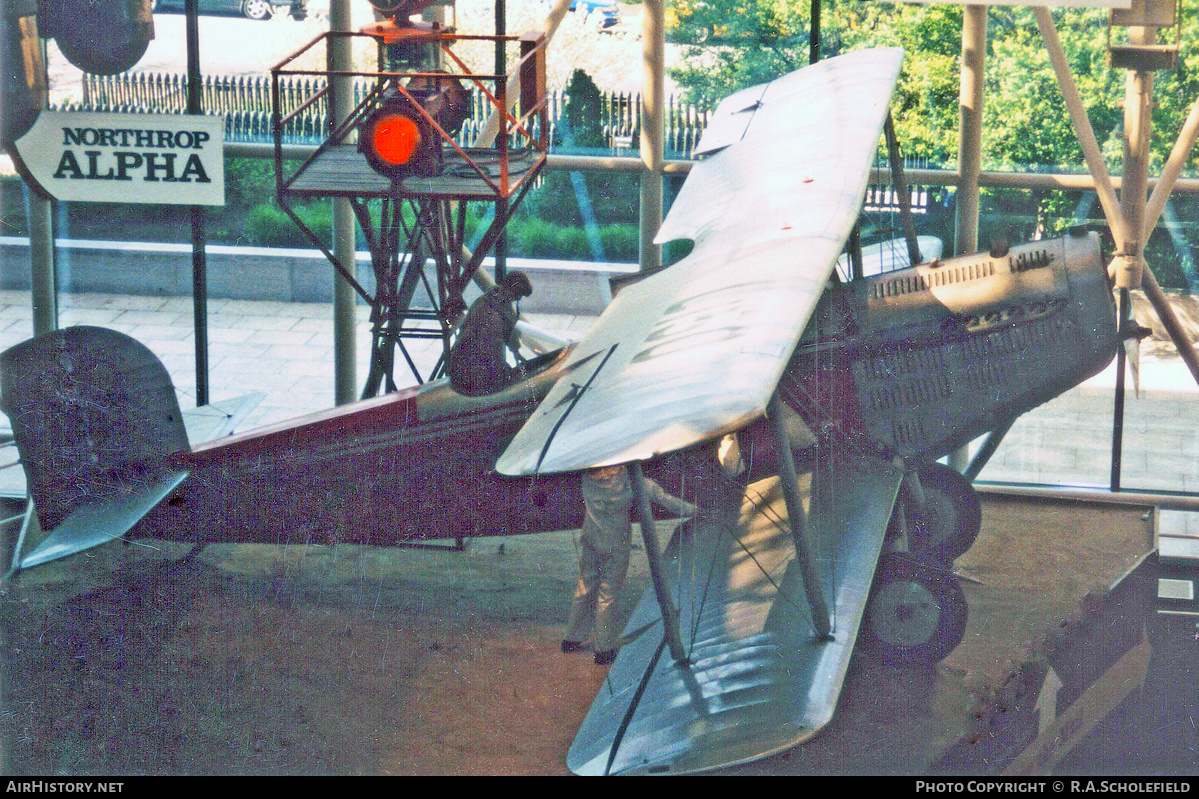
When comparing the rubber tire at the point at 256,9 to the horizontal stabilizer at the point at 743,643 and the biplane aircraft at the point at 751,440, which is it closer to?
the biplane aircraft at the point at 751,440

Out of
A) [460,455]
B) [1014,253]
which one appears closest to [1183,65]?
[1014,253]

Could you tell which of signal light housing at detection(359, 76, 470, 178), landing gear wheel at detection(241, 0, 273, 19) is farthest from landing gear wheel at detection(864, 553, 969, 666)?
landing gear wheel at detection(241, 0, 273, 19)

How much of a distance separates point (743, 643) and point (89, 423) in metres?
3.28

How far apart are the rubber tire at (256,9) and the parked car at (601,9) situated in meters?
1.85

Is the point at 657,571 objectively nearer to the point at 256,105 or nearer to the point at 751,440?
the point at 751,440

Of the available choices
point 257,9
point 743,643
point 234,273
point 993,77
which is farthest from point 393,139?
point 993,77

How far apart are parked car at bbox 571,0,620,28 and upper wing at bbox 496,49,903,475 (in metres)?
0.92

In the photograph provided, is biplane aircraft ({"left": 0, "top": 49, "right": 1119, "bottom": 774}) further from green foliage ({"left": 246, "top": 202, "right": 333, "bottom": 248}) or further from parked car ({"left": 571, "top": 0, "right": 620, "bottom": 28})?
green foliage ({"left": 246, "top": 202, "right": 333, "bottom": 248})

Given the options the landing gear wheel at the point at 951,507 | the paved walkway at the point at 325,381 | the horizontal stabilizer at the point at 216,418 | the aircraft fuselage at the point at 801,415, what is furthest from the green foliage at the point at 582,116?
A: the landing gear wheel at the point at 951,507

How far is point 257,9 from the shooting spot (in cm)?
744

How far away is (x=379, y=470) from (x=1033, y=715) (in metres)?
3.68

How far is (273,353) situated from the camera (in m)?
7.89

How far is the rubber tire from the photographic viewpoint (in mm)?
7434

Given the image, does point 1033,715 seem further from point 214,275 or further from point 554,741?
point 214,275
